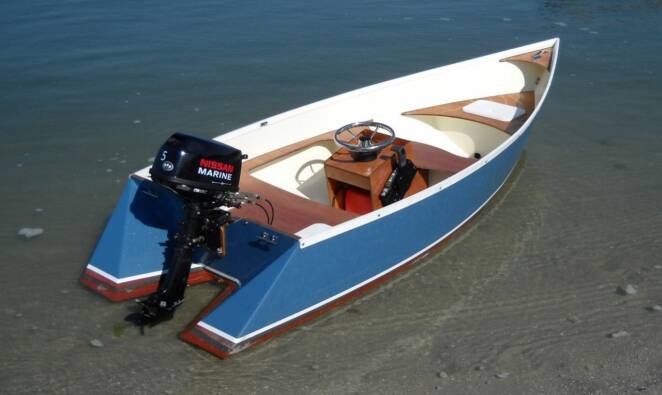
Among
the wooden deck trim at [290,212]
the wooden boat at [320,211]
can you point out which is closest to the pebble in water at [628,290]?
the wooden boat at [320,211]

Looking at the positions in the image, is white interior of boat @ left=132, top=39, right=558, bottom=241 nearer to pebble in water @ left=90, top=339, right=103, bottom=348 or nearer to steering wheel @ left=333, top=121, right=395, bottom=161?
steering wheel @ left=333, top=121, right=395, bottom=161

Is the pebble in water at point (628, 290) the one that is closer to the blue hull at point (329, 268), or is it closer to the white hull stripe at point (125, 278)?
the blue hull at point (329, 268)

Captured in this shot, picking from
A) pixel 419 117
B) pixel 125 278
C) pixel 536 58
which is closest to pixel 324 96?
pixel 419 117

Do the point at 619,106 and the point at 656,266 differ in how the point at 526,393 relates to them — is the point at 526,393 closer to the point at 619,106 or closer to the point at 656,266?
the point at 656,266

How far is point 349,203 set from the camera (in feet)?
18.1

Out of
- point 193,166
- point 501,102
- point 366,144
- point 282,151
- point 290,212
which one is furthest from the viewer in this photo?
point 501,102

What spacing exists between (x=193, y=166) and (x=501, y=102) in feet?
14.7

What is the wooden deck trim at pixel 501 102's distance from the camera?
6844 mm

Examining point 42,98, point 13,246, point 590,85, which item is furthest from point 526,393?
point 42,98

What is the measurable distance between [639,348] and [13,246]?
517 centimetres

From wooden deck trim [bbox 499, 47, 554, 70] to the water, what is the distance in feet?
2.90

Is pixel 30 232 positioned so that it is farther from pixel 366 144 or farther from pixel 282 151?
pixel 366 144

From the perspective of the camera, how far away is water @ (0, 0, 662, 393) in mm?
4414

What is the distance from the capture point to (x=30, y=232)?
5969 millimetres
